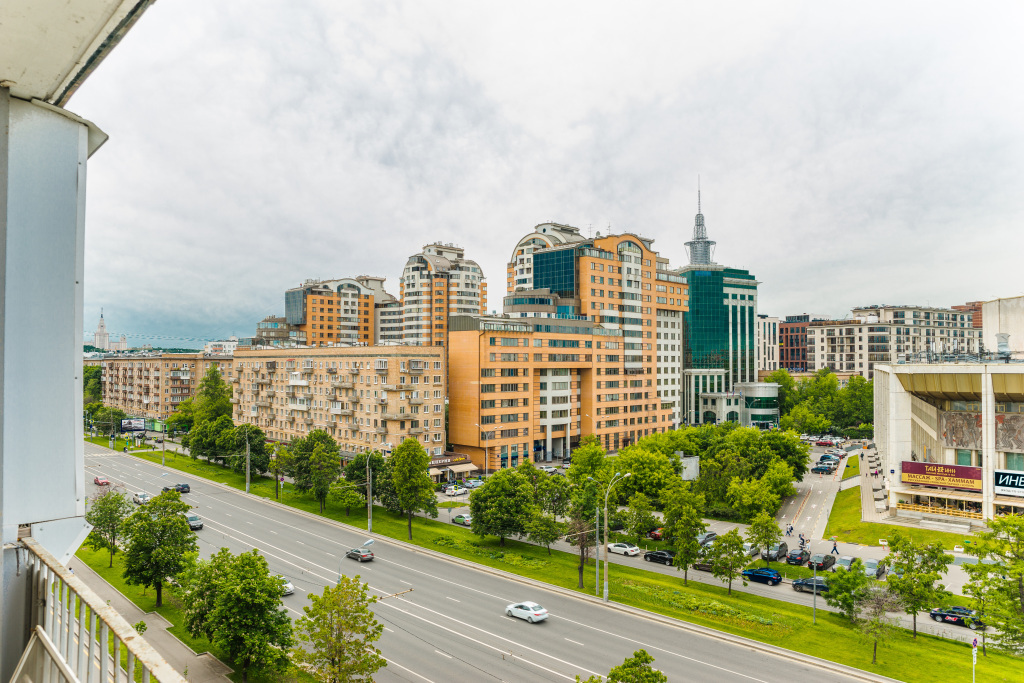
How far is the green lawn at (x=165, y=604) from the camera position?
68.2 ft

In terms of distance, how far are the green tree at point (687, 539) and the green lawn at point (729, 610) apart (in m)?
1.24

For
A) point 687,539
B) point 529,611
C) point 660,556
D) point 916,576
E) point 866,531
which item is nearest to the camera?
Result: point 916,576

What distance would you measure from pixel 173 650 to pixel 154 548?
5029 millimetres

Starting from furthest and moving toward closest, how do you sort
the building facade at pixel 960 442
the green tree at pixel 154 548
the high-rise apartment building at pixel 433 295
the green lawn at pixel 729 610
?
the high-rise apartment building at pixel 433 295
the building facade at pixel 960 442
the green tree at pixel 154 548
the green lawn at pixel 729 610

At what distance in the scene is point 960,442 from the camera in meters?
42.4

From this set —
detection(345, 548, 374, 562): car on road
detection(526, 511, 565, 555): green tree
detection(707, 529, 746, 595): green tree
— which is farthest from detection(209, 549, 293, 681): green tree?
detection(707, 529, 746, 595): green tree

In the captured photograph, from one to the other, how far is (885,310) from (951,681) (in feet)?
394

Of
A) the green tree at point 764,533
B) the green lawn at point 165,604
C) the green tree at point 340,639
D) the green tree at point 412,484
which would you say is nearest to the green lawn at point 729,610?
the green tree at point 412,484

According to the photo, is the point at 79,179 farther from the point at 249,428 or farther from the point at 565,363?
the point at 565,363

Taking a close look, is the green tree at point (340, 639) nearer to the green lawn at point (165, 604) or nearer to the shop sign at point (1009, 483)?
the green lawn at point (165, 604)

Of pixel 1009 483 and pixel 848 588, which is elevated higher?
pixel 1009 483

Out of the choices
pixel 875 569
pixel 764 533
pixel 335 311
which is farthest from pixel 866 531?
pixel 335 311

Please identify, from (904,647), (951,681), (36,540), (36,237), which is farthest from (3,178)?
(904,647)

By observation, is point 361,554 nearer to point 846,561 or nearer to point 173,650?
point 173,650
